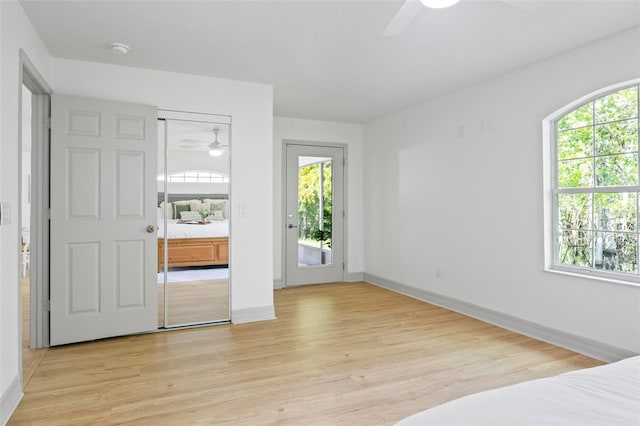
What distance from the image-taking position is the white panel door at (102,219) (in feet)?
10.8

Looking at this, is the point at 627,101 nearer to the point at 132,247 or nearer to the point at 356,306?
the point at 356,306

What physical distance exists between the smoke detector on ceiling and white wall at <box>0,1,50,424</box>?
2.11ft

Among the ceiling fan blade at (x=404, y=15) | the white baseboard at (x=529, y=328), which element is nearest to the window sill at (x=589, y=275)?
the white baseboard at (x=529, y=328)

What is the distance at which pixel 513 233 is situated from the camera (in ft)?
12.4

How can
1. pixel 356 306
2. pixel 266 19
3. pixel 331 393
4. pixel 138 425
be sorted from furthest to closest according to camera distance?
1. pixel 356 306
2. pixel 266 19
3. pixel 331 393
4. pixel 138 425

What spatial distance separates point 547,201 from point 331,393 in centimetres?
256

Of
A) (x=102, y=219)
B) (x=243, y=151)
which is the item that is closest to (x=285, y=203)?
(x=243, y=151)

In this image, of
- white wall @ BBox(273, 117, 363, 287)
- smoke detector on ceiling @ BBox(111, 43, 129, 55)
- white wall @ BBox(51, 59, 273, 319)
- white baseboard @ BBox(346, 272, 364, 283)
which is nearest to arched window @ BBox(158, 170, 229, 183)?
white wall @ BBox(51, 59, 273, 319)

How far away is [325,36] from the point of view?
2.98 metres

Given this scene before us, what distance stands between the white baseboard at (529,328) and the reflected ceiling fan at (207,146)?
3.00 meters

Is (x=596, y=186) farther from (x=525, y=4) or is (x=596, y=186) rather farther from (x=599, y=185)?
(x=525, y=4)

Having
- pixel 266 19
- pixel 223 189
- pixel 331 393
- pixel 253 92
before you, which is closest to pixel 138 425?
pixel 331 393

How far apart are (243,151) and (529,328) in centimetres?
323

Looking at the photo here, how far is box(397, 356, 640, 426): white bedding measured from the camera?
0.88 meters
